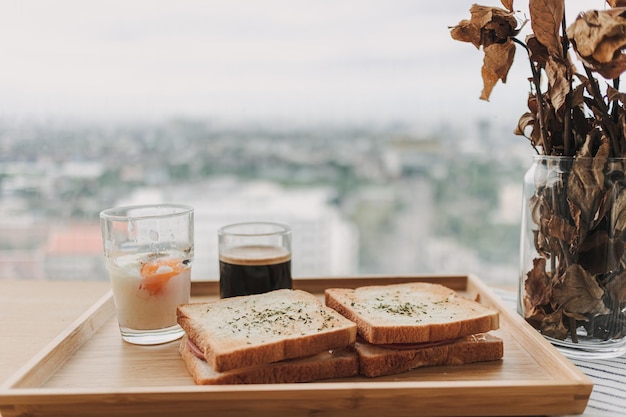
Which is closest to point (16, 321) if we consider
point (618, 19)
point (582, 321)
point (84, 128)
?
point (84, 128)

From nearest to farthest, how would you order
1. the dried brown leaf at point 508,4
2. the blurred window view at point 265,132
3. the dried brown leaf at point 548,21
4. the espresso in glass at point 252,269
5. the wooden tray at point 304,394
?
the wooden tray at point 304,394 → the dried brown leaf at point 548,21 → the dried brown leaf at point 508,4 → the espresso in glass at point 252,269 → the blurred window view at point 265,132

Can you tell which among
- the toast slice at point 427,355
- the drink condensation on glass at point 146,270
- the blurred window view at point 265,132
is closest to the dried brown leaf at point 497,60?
the toast slice at point 427,355

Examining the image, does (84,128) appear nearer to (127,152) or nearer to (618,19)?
(127,152)

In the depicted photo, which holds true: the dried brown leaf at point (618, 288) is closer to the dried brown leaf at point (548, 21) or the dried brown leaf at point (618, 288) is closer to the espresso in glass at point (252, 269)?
the dried brown leaf at point (548, 21)

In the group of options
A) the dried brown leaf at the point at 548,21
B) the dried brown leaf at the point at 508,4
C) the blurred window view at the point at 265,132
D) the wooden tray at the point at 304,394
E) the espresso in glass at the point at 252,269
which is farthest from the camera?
the blurred window view at the point at 265,132

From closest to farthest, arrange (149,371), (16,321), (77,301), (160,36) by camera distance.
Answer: (149,371), (16,321), (77,301), (160,36)

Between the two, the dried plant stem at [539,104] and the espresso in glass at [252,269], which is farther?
the espresso in glass at [252,269]
